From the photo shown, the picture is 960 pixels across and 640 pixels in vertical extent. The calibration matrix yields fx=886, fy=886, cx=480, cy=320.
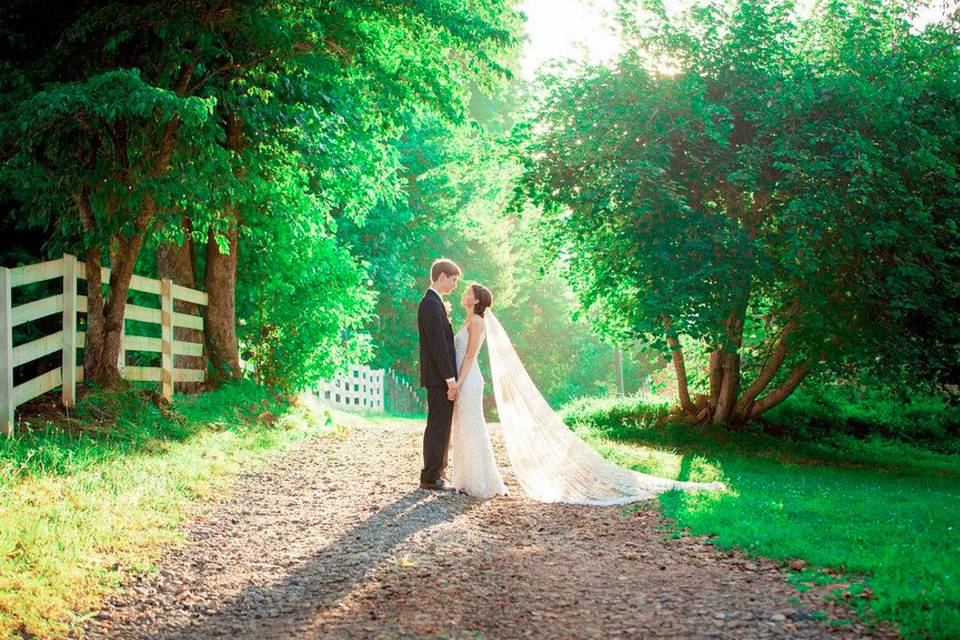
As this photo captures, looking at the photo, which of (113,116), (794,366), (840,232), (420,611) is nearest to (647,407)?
(794,366)

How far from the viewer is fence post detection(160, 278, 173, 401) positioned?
12.1 meters

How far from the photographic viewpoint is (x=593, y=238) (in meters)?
14.7

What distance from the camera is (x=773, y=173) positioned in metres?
13.1

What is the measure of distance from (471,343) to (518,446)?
4.79 ft

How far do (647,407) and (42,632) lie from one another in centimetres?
1409

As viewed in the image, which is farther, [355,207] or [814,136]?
[355,207]

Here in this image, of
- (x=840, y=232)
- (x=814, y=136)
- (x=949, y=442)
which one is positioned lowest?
(x=949, y=442)

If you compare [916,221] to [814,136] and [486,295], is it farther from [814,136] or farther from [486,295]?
[486,295]

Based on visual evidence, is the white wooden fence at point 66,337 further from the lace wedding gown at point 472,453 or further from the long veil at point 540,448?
the long veil at point 540,448

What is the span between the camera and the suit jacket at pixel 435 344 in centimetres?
854

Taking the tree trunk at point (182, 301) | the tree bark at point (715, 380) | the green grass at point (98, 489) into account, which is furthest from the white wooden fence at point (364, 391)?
the green grass at point (98, 489)

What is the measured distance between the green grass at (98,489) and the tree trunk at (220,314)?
6.54ft

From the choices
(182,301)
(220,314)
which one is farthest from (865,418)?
(182,301)

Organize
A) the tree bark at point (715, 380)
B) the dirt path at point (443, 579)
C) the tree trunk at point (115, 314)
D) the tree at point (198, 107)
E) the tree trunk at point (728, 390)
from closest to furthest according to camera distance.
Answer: the dirt path at point (443, 579) → the tree at point (198, 107) → the tree trunk at point (115, 314) → the tree trunk at point (728, 390) → the tree bark at point (715, 380)
